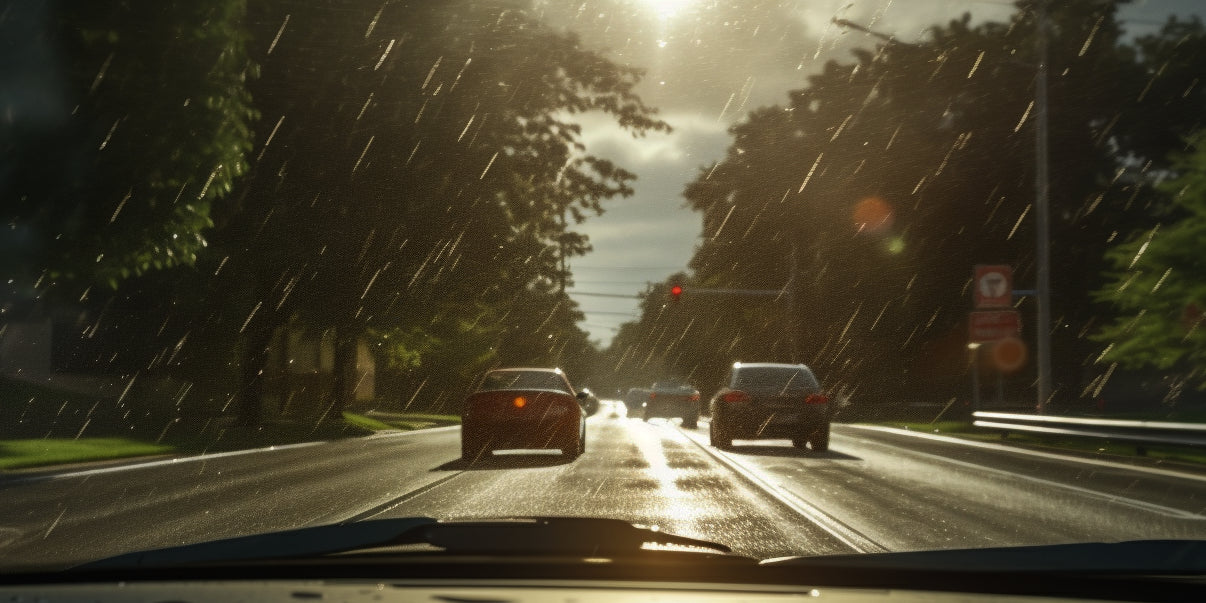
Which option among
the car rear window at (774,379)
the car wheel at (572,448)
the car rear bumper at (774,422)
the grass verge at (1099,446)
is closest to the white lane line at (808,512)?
the car wheel at (572,448)

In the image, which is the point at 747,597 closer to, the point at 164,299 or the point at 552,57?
the point at 552,57

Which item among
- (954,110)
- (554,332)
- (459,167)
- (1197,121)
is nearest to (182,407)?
(459,167)

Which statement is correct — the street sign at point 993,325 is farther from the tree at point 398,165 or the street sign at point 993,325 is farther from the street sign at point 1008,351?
the tree at point 398,165

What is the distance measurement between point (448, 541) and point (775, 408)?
63.7 ft

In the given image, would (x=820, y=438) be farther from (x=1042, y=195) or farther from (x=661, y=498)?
(x=661, y=498)

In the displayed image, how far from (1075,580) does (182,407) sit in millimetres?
40168

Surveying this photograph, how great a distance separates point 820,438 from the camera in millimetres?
22750

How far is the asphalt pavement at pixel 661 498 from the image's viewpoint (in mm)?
9922

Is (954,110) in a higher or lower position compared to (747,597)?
higher

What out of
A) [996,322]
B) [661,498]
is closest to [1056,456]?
[996,322]

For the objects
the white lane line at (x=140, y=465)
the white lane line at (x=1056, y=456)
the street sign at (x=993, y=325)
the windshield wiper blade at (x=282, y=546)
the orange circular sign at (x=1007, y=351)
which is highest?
the street sign at (x=993, y=325)

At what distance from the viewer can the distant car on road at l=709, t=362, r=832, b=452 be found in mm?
22641

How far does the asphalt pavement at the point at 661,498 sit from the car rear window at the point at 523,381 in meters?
1.15

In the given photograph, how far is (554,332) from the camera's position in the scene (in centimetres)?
9550
